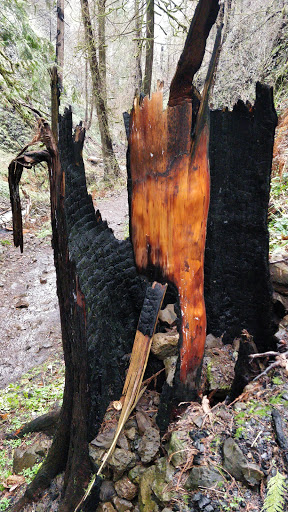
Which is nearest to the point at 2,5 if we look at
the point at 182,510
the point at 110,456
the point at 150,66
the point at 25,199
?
the point at 150,66

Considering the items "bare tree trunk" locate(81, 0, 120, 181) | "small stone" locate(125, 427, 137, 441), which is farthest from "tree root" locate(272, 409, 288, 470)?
"bare tree trunk" locate(81, 0, 120, 181)

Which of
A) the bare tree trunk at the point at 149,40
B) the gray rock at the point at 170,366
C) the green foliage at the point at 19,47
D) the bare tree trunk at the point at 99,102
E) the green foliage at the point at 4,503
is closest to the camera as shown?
the gray rock at the point at 170,366

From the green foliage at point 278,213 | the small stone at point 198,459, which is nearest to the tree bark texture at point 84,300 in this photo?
the small stone at point 198,459

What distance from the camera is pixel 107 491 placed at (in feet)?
6.51

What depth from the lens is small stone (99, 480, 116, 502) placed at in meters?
1.96

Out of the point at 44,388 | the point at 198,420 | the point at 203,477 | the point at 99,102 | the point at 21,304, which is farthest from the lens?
the point at 99,102

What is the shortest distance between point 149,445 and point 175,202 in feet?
4.99

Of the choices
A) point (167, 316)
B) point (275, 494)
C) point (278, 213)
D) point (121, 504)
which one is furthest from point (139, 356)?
point (278, 213)

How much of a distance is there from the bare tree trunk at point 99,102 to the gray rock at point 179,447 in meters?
10.6

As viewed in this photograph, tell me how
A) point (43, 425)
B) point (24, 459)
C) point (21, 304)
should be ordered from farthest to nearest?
point (21, 304) < point (43, 425) < point (24, 459)

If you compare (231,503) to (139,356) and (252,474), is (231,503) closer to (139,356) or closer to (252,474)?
(252,474)

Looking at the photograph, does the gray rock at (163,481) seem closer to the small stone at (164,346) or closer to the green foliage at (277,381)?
the small stone at (164,346)

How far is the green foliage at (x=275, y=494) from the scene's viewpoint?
129 cm

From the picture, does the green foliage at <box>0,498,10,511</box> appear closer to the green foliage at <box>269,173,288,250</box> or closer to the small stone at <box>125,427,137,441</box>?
the small stone at <box>125,427,137,441</box>
